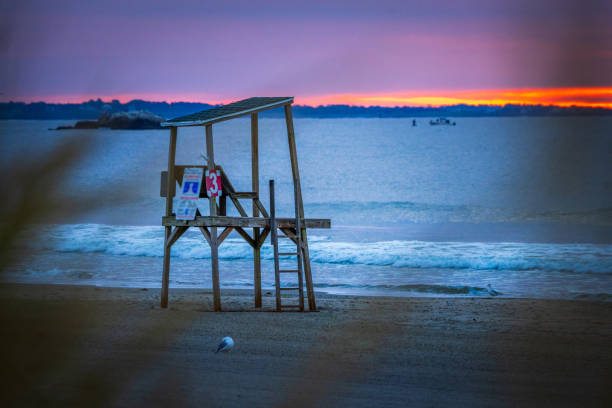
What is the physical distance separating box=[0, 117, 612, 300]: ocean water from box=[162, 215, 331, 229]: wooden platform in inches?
31.6

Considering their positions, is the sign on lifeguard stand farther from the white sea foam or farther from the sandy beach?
the white sea foam

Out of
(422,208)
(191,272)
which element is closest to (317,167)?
(422,208)

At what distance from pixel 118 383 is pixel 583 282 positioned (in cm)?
1484

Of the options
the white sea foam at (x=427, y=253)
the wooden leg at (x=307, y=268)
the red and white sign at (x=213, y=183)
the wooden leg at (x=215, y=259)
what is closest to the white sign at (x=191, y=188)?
the red and white sign at (x=213, y=183)

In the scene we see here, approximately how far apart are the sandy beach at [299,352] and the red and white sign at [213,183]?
1590 millimetres

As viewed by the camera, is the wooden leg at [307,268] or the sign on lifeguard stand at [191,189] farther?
the wooden leg at [307,268]

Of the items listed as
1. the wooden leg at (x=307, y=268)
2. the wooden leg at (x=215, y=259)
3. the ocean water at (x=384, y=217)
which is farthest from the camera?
the wooden leg at (x=307, y=268)

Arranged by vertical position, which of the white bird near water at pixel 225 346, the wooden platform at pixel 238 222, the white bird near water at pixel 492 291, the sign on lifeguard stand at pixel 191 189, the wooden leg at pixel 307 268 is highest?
the sign on lifeguard stand at pixel 191 189

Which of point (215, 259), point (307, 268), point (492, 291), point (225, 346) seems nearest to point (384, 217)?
point (492, 291)

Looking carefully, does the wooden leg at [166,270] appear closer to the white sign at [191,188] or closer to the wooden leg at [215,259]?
the wooden leg at [215,259]

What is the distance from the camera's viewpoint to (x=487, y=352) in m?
7.11

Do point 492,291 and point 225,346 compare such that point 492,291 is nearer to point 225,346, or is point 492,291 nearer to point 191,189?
point 191,189

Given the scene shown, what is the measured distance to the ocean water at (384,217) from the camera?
0.79m

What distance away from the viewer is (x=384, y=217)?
109ft
